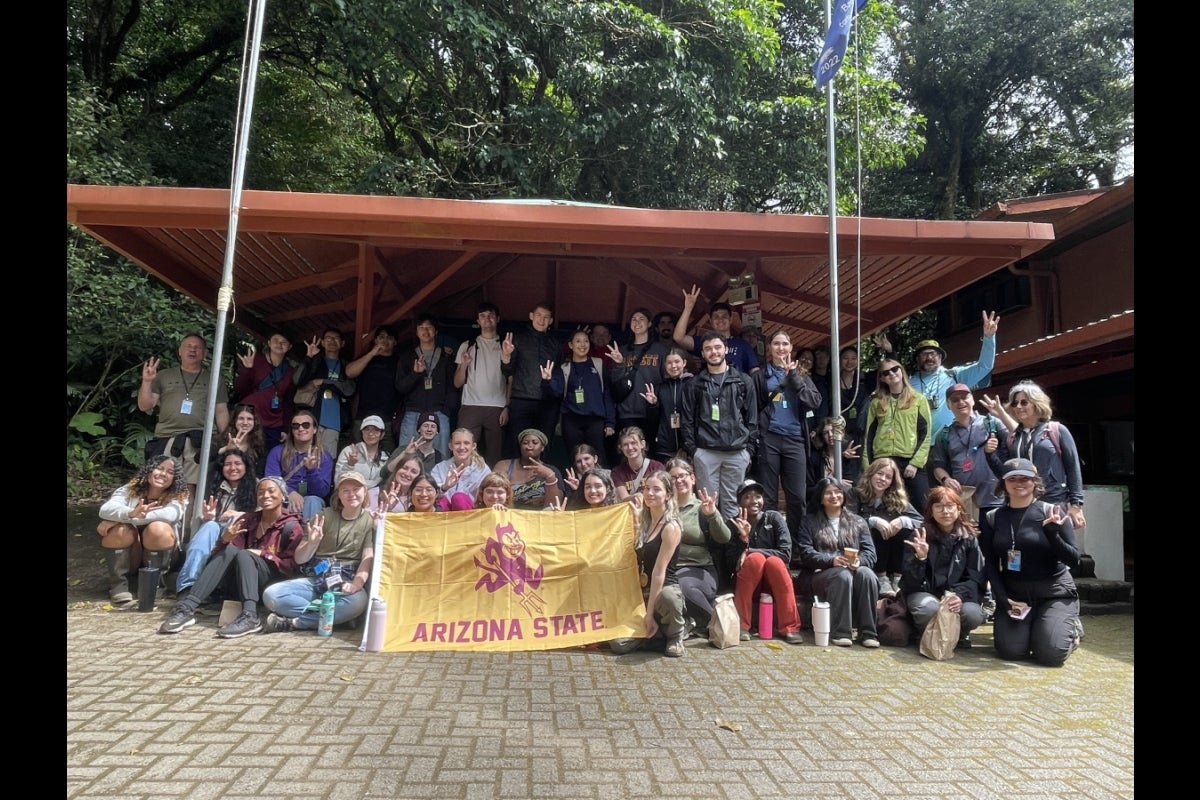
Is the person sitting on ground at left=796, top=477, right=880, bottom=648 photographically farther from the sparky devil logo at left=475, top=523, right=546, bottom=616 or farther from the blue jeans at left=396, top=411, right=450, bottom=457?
the blue jeans at left=396, top=411, right=450, bottom=457

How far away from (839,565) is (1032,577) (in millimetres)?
1319

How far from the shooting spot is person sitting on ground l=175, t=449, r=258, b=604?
5.28m

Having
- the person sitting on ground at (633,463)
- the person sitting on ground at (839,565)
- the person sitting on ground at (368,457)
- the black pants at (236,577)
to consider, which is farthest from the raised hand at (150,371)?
the person sitting on ground at (839,565)

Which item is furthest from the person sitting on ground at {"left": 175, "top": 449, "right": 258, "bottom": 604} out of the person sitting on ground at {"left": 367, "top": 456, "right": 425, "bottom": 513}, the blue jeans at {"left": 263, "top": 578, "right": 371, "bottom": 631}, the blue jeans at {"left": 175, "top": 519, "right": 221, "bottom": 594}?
the person sitting on ground at {"left": 367, "top": 456, "right": 425, "bottom": 513}

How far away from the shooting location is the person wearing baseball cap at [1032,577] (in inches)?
186

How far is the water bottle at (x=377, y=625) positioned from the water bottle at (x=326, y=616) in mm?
366

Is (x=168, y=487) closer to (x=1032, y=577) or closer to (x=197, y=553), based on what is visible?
(x=197, y=553)

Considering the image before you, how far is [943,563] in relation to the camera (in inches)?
204

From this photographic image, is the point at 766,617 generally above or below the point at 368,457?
below

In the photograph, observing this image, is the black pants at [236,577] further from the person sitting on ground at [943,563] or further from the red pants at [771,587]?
the person sitting on ground at [943,563]

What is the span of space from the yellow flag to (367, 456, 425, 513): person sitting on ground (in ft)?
0.89

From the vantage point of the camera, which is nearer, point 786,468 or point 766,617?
point 766,617

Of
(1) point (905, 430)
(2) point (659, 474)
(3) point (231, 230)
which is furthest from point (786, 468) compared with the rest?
(3) point (231, 230)
